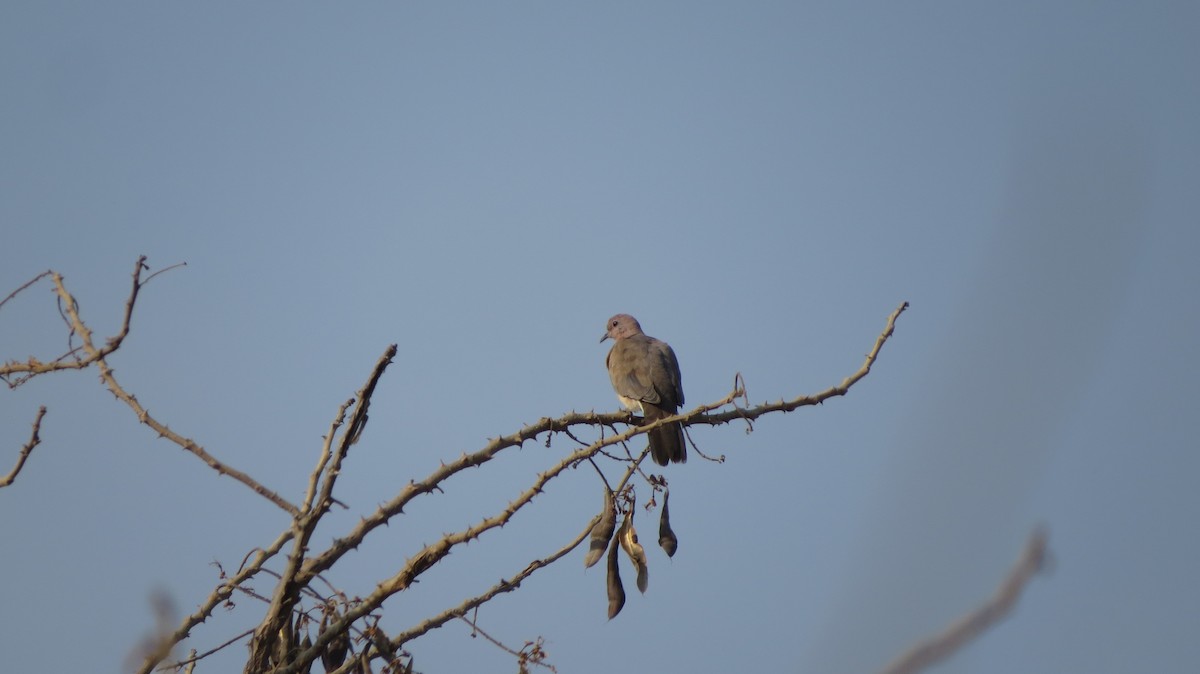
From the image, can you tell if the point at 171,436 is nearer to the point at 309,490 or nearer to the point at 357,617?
the point at 309,490

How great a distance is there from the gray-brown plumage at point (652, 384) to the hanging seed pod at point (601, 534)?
9.57 ft

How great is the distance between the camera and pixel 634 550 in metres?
4.63

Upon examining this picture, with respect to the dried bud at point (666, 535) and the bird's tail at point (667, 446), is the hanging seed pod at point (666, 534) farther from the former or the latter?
the bird's tail at point (667, 446)

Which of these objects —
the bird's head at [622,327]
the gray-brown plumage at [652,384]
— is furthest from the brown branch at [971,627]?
the bird's head at [622,327]

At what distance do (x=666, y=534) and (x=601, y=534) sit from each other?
36 centimetres

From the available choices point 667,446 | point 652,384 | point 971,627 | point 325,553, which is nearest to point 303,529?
point 325,553

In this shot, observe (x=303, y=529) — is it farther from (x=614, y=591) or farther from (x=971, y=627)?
(x=971, y=627)

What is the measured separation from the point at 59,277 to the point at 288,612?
1715mm

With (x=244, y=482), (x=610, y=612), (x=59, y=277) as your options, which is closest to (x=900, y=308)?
(x=610, y=612)

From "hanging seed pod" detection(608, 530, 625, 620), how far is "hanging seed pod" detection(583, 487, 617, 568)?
0.21ft

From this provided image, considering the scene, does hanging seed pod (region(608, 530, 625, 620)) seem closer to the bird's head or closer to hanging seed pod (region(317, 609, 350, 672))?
hanging seed pod (region(317, 609, 350, 672))

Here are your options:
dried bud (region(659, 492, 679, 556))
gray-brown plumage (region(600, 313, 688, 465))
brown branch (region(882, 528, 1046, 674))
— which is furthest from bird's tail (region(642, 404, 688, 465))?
brown branch (region(882, 528, 1046, 674))

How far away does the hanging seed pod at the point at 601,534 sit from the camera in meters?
4.61

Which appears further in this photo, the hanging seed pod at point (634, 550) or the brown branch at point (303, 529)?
the hanging seed pod at point (634, 550)
